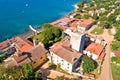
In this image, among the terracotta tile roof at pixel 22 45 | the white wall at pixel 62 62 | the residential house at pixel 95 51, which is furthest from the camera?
the terracotta tile roof at pixel 22 45

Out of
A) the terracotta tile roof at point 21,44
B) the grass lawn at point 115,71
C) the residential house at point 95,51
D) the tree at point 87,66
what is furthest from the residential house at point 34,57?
the grass lawn at point 115,71

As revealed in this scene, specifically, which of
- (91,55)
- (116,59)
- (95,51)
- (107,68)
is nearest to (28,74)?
(91,55)

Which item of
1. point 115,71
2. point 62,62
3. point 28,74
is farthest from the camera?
point 115,71

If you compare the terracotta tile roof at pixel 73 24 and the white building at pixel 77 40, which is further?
the terracotta tile roof at pixel 73 24

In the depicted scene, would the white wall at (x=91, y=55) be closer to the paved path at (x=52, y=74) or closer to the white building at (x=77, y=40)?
the white building at (x=77, y=40)

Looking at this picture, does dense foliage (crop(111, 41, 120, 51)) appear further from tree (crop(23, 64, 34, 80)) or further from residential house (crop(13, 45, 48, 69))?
tree (crop(23, 64, 34, 80))

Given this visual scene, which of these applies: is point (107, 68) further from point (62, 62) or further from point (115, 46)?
point (62, 62)

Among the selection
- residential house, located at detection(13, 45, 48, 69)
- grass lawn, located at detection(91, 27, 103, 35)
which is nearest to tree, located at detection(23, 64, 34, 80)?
residential house, located at detection(13, 45, 48, 69)
